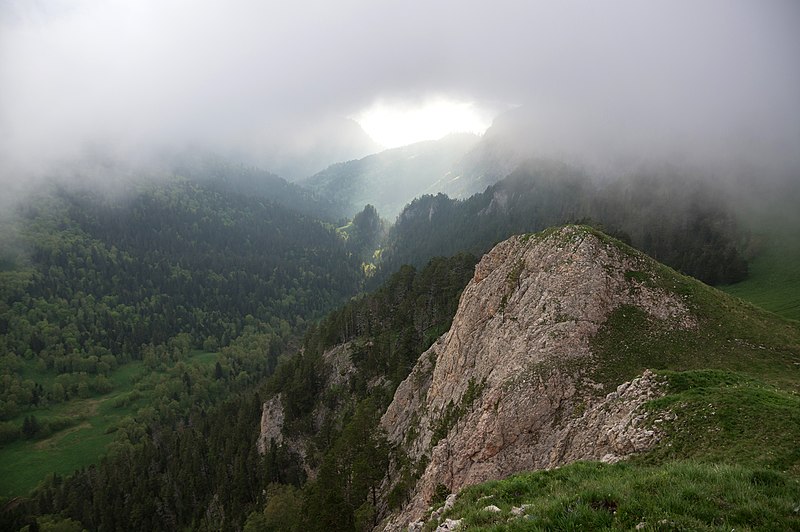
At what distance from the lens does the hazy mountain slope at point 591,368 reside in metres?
21.9

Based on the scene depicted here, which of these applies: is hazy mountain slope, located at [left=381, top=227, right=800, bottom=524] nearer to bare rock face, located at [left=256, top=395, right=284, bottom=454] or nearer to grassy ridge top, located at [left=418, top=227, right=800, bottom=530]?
grassy ridge top, located at [left=418, top=227, right=800, bottom=530]

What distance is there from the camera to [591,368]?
1300 inches

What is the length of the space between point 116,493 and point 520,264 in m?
123

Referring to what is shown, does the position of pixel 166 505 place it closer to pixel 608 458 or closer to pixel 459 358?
pixel 459 358

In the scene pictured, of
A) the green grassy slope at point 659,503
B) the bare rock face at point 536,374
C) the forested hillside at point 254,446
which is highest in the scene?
the green grassy slope at point 659,503

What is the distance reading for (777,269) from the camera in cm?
10812

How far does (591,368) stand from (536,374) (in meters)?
4.21

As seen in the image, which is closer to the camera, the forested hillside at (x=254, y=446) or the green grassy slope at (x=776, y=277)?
the forested hillside at (x=254, y=446)

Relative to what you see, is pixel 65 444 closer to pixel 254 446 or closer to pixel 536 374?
pixel 254 446

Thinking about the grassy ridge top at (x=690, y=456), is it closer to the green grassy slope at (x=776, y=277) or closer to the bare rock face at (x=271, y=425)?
the green grassy slope at (x=776, y=277)

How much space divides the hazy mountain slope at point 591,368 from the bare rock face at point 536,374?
0.11 meters

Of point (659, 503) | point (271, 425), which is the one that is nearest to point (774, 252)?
point (271, 425)

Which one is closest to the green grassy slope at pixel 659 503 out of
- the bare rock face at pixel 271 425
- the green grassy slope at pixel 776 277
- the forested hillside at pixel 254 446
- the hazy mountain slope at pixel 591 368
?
the hazy mountain slope at pixel 591 368

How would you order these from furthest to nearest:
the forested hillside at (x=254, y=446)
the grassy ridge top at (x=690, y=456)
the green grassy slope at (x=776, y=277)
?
the green grassy slope at (x=776, y=277) → the forested hillside at (x=254, y=446) → the grassy ridge top at (x=690, y=456)
